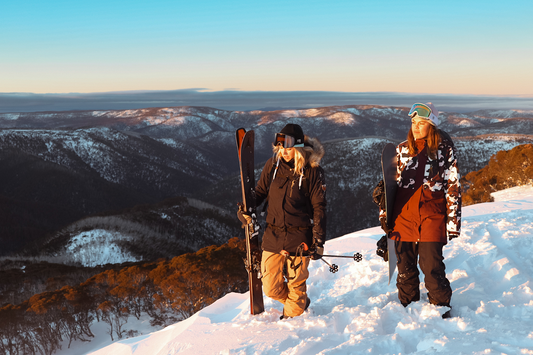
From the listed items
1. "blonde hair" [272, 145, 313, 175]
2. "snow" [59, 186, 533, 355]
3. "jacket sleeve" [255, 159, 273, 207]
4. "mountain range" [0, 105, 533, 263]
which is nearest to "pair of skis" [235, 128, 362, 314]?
"jacket sleeve" [255, 159, 273, 207]

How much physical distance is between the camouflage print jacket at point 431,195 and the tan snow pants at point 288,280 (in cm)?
121

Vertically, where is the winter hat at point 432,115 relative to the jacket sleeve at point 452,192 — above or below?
above

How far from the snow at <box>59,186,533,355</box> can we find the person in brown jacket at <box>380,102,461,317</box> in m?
0.44

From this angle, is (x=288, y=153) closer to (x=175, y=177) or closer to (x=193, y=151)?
(x=175, y=177)

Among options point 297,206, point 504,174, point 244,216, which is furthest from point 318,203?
point 504,174

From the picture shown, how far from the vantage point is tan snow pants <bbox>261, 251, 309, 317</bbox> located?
376 cm

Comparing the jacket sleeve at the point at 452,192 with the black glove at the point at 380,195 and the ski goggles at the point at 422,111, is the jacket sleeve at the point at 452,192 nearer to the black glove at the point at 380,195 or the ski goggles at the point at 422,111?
the ski goggles at the point at 422,111

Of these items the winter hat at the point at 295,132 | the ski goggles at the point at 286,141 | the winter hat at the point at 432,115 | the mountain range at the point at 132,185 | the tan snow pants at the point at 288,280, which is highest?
the winter hat at the point at 432,115

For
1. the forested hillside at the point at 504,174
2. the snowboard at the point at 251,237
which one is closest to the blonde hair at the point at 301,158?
the snowboard at the point at 251,237

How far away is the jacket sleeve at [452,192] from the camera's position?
3352 mm

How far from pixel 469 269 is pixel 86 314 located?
16254 mm

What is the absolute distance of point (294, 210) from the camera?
11.9ft

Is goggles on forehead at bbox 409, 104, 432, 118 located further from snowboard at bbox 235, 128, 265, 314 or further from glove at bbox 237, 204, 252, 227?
glove at bbox 237, 204, 252, 227

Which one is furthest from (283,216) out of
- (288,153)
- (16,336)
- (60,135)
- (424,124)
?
(60,135)
